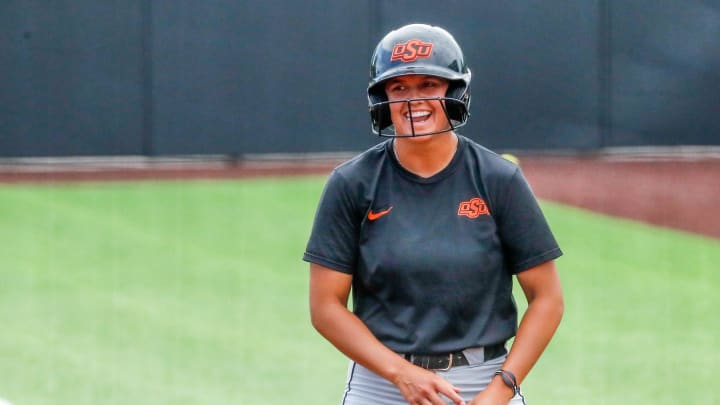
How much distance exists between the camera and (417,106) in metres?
3.32

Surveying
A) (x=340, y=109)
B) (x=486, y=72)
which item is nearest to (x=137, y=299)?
(x=340, y=109)

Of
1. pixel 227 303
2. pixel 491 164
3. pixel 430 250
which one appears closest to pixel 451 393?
pixel 430 250

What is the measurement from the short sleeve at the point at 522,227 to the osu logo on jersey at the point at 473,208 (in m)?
0.04

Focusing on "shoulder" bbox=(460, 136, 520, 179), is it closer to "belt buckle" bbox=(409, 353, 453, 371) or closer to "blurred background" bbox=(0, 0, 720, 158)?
"belt buckle" bbox=(409, 353, 453, 371)

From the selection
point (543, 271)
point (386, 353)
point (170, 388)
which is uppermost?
point (543, 271)

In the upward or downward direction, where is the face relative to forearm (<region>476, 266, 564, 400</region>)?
upward

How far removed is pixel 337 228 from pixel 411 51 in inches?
20.5

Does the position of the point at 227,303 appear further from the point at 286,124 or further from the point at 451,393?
the point at 451,393

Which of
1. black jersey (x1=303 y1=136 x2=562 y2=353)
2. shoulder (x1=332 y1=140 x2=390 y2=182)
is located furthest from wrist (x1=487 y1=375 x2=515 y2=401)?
shoulder (x1=332 y1=140 x2=390 y2=182)

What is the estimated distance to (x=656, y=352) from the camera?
816 cm

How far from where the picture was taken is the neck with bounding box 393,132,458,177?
336cm

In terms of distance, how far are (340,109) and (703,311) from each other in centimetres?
626

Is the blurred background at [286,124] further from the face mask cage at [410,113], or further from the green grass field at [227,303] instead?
the face mask cage at [410,113]

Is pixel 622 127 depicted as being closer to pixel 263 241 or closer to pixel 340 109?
pixel 340 109
